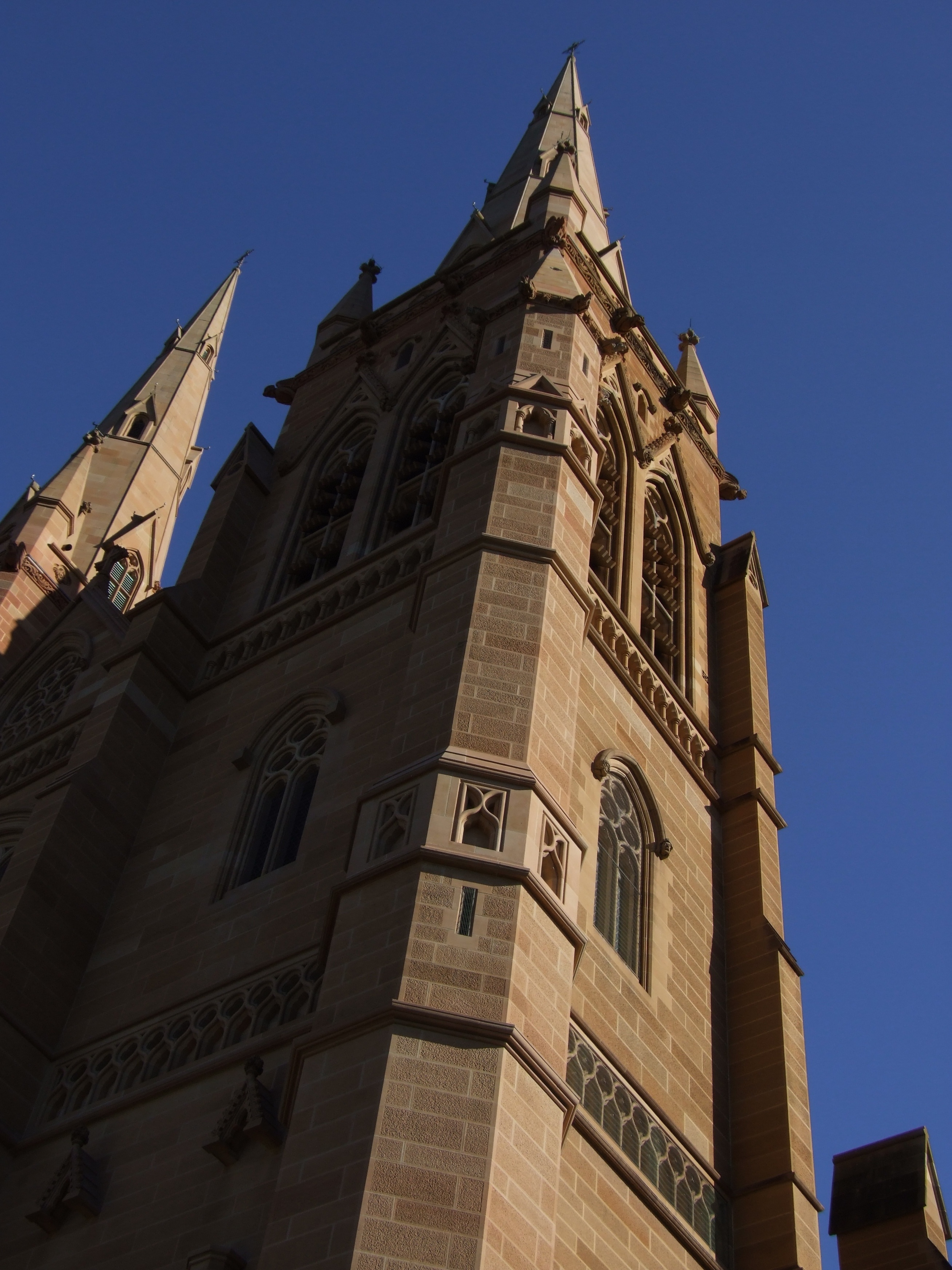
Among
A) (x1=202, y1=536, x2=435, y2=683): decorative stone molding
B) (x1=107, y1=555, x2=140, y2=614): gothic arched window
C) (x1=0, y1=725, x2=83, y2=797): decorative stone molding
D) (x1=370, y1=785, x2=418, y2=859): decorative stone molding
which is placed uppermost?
(x1=107, y1=555, x2=140, y2=614): gothic arched window

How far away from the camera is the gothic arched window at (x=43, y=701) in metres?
22.6

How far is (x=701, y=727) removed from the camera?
19.6 metres

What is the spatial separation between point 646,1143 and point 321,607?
774 cm

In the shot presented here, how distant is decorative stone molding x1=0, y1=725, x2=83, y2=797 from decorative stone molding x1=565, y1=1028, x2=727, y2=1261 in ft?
28.5

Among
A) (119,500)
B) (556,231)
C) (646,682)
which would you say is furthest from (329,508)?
(119,500)

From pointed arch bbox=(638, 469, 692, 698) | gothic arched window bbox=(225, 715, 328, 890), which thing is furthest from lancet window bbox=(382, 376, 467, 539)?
gothic arched window bbox=(225, 715, 328, 890)

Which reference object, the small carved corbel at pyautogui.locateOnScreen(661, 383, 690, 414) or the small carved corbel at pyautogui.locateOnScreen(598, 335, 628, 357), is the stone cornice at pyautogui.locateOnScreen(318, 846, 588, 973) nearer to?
the small carved corbel at pyautogui.locateOnScreen(598, 335, 628, 357)

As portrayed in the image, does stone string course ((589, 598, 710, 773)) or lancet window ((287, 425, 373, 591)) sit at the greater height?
lancet window ((287, 425, 373, 591))

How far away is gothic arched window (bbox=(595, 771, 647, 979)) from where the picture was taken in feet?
50.6

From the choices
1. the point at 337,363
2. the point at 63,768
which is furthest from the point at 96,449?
the point at 63,768

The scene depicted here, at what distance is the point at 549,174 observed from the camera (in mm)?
26672

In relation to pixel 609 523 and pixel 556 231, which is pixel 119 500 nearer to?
pixel 556 231

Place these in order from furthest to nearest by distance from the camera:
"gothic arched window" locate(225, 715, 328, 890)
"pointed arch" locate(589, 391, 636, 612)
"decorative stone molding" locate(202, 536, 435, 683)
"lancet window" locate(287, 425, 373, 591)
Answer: "lancet window" locate(287, 425, 373, 591), "pointed arch" locate(589, 391, 636, 612), "decorative stone molding" locate(202, 536, 435, 683), "gothic arched window" locate(225, 715, 328, 890)

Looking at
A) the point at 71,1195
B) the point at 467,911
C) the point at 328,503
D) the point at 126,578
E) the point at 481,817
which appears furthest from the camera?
the point at 126,578
